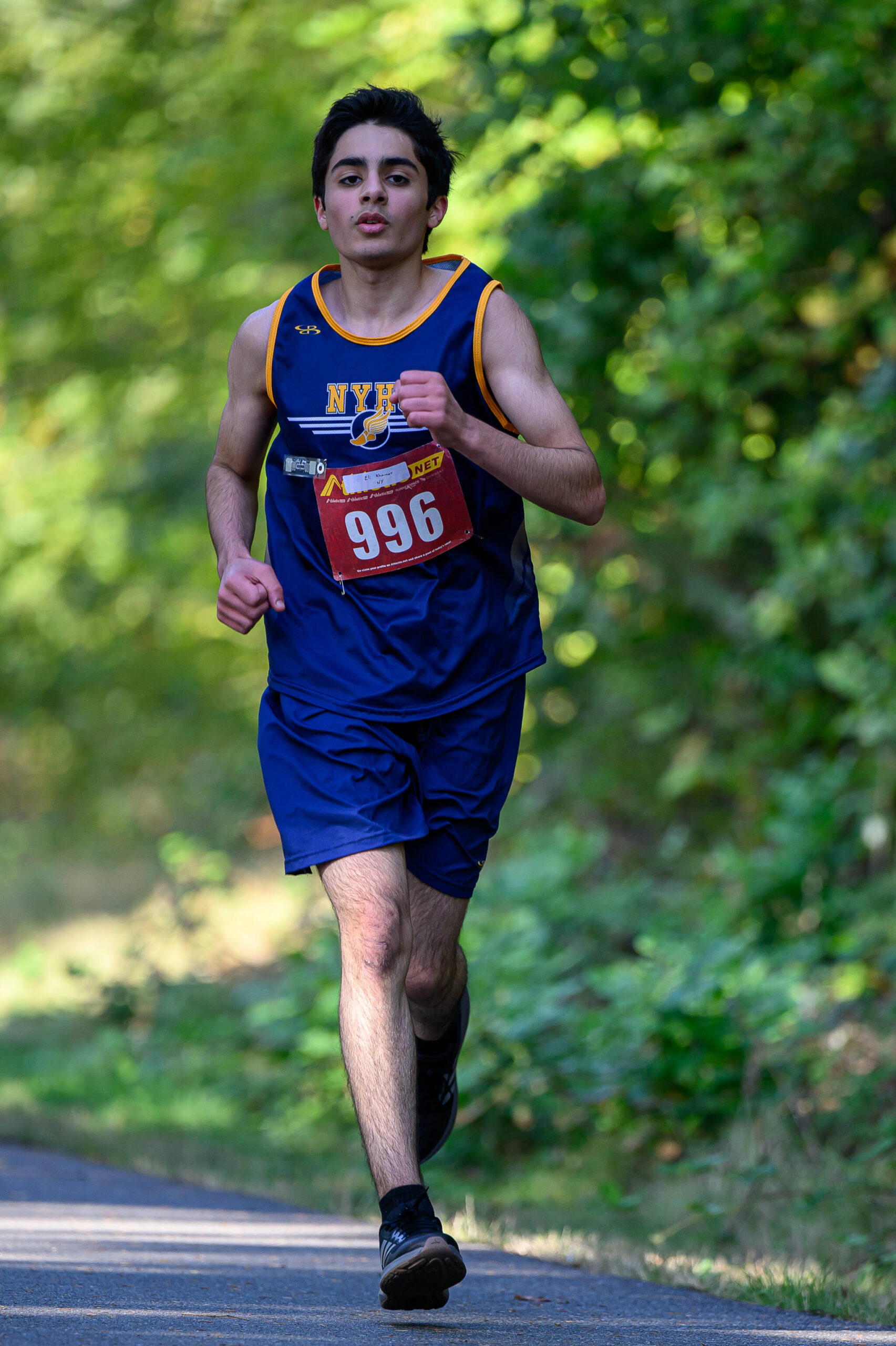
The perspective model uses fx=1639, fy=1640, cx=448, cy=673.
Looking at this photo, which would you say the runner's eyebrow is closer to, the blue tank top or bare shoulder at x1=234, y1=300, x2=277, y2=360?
the blue tank top

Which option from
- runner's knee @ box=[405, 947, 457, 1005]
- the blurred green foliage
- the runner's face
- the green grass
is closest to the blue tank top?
the runner's face

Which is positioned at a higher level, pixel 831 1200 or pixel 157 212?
pixel 157 212

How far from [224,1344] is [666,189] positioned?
5.39 metres

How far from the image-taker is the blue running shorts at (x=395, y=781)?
298 centimetres

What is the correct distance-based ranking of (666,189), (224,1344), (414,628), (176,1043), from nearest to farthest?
(224,1344) < (414,628) < (666,189) < (176,1043)

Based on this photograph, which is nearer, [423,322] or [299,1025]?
[423,322]

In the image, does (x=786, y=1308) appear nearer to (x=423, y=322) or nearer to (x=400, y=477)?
(x=400, y=477)

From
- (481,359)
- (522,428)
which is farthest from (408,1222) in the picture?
(481,359)

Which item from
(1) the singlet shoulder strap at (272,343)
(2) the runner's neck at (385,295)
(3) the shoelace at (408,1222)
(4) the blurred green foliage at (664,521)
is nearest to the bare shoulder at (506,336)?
(2) the runner's neck at (385,295)

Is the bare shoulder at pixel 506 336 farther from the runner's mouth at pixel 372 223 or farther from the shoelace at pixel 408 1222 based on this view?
the shoelace at pixel 408 1222

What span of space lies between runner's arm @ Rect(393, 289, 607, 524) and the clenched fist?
0.41 m

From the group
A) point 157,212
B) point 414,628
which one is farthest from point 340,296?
point 157,212

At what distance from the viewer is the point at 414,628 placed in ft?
10.1

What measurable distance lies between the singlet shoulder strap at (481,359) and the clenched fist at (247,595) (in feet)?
1.73
